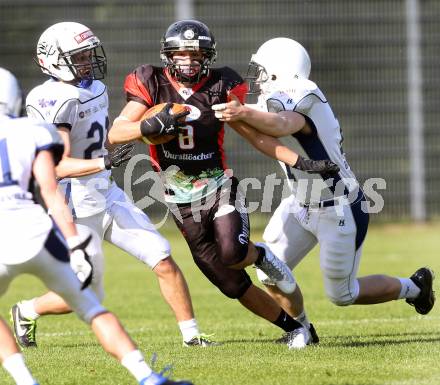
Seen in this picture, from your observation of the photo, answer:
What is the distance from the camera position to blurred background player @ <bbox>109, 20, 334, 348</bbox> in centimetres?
590

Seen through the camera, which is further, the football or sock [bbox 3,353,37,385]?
the football

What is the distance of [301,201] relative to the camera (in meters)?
6.14

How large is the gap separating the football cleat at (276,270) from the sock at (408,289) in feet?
2.31

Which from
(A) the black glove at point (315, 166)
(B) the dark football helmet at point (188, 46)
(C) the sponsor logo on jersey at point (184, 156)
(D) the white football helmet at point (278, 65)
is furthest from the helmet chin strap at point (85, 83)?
(A) the black glove at point (315, 166)

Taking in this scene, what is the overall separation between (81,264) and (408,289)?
106 inches

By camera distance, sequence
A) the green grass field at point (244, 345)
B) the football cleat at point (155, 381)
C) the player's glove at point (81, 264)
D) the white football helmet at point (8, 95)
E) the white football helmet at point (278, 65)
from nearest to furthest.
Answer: the football cleat at point (155, 381)
the player's glove at point (81, 264)
the white football helmet at point (8, 95)
the green grass field at point (244, 345)
the white football helmet at point (278, 65)

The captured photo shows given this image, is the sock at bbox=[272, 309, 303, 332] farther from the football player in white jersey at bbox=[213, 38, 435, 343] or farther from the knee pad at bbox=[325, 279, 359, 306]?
the knee pad at bbox=[325, 279, 359, 306]

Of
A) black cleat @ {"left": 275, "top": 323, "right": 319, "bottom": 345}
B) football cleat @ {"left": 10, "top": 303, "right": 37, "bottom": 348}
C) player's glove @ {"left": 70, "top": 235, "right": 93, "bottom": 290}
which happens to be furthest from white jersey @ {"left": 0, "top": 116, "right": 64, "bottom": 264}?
black cleat @ {"left": 275, "top": 323, "right": 319, "bottom": 345}

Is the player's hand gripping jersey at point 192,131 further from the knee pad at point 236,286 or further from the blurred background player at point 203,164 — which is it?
the knee pad at point 236,286

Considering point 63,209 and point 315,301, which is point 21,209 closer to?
point 63,209

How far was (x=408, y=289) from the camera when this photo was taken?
6398mm

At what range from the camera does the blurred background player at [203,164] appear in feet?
19.4

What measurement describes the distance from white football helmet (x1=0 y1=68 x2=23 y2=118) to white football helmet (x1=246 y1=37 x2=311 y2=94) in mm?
1891

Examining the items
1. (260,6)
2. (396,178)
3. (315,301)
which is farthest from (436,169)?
(315,301)
